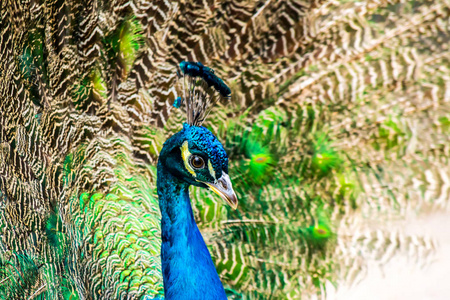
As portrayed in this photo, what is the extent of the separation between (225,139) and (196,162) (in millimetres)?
400

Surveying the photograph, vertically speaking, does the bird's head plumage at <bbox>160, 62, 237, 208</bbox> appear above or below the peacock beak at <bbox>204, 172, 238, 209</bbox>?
above

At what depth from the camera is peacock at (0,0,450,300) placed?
4.08ft

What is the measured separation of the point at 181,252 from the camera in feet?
4.26

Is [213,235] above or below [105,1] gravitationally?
below

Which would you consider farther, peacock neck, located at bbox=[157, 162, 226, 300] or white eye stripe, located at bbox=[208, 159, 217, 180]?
peacock neck, located at bbox=[157, 162, 226, 300]

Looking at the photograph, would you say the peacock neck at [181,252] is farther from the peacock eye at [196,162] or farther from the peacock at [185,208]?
the peacock eye at [196,162]

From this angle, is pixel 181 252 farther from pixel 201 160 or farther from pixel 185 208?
pixel 201 160

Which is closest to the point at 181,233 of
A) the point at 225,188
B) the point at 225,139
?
the point at 225,188

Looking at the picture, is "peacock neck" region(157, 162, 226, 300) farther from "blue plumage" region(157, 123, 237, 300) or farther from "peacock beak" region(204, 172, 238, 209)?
"peacock beak" region(204, 172, 238, 209)

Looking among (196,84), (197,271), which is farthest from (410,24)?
(197,271)

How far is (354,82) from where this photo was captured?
131cm

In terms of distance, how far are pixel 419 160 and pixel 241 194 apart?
587mm

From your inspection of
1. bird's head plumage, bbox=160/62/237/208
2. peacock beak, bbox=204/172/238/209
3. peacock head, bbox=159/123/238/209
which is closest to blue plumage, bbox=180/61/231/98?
bird's head plumage, bbox=160/62/237/208

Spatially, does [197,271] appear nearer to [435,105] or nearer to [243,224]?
[243,224]
